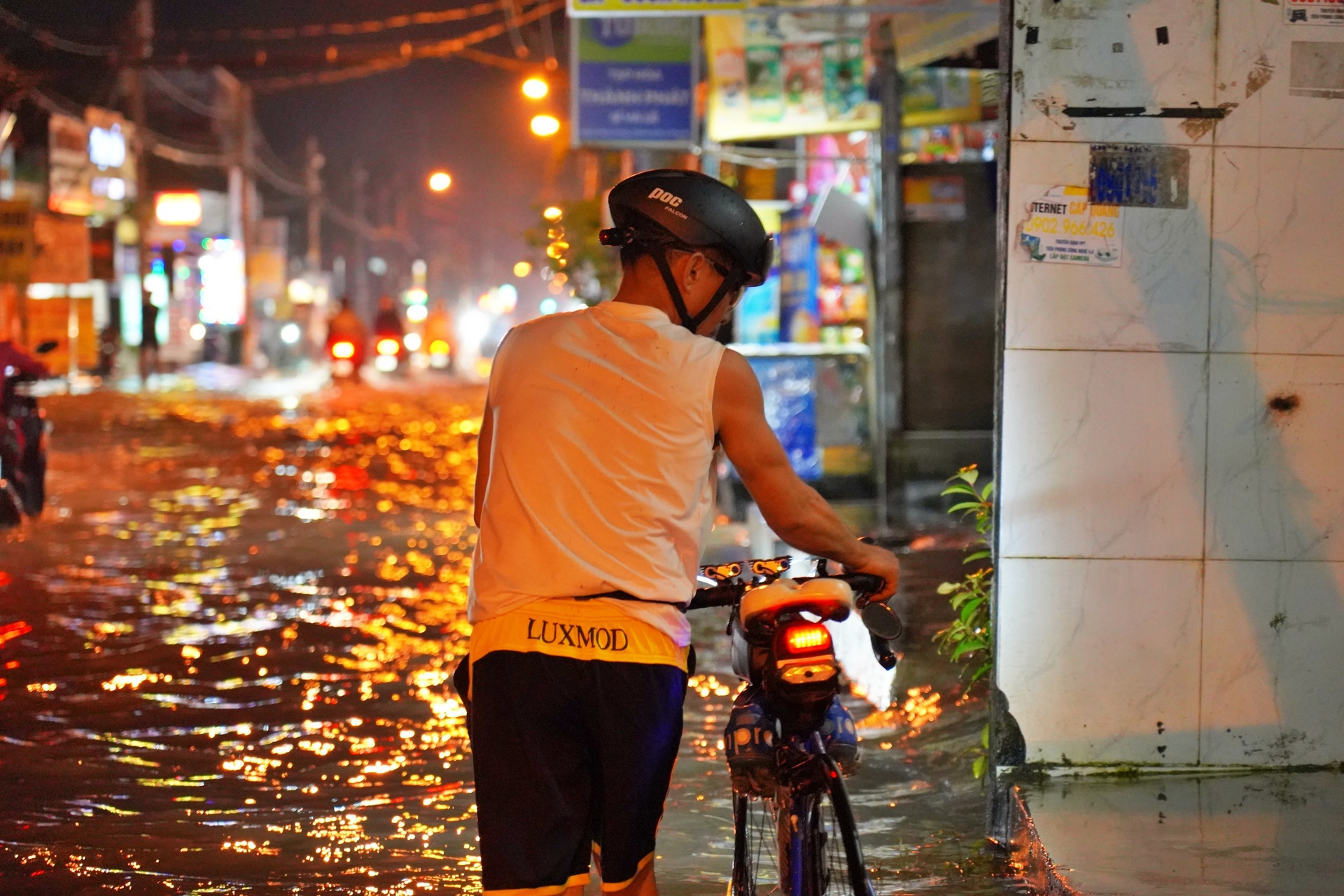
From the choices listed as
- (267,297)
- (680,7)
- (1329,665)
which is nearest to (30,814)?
(1329,665)

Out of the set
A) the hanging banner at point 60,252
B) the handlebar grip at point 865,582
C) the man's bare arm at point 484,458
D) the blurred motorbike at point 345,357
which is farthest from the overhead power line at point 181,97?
the handlebar grip at point 865,582

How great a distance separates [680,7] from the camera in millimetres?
8758

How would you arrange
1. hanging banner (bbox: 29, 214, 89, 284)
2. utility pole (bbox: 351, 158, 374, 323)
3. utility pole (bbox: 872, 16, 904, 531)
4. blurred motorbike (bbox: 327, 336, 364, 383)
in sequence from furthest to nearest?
utility pole (bbox: 351, 158, 374, 323), blurred motorbike (bbox: 327, 336, 364, 383), hanging banner (bbox: 29, 214, 89, 284), utility pole (bbox: 872, 16, 904, 531)

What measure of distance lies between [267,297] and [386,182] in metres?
29.8

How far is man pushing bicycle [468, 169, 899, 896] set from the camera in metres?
2.92

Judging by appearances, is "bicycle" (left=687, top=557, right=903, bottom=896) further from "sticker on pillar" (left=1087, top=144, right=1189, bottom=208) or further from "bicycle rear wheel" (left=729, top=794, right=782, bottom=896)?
"sticker on pillar" (left=1087, top=144, right=1189, bottom=208)

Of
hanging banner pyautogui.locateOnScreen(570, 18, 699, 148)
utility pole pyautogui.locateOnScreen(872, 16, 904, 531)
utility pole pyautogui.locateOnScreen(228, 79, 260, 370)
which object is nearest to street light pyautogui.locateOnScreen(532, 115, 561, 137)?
hanging banner pyautogui.locateOnScreen(570, 18, 699, 148)

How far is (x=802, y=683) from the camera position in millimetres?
2936

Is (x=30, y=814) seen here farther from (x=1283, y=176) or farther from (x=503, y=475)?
(x=1283, y=176)

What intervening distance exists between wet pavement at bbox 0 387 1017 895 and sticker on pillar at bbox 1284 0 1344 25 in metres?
2.70

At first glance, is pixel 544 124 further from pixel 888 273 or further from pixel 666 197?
pixel 666 197

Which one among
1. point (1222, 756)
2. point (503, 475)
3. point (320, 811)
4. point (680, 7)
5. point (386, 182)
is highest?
point (386, 182)

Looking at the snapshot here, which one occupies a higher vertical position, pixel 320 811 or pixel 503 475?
pixel 503 475

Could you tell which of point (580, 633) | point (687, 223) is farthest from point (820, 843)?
point (687, 223)
